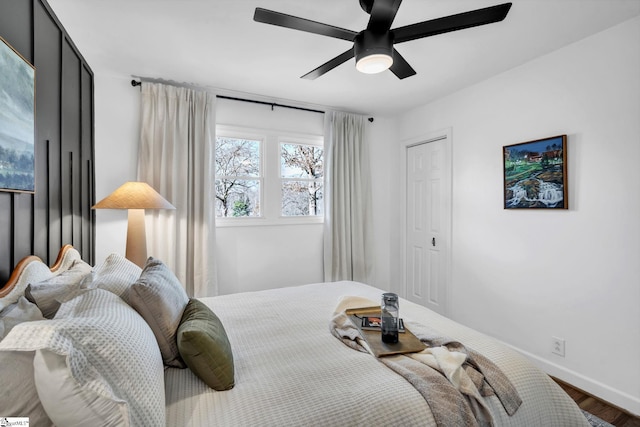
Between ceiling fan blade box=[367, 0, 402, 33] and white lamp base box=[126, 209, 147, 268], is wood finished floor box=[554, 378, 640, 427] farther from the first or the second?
white lamp base box=[126, 209, 147, 268]

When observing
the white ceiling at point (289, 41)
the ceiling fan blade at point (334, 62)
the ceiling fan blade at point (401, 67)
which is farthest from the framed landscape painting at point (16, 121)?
the ceiling fan blade at point (401, 67)

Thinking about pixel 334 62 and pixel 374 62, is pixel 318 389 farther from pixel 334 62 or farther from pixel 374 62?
pixel 334 62

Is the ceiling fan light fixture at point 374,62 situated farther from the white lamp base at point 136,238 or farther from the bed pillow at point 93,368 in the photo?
the white lamp base at point 136,238

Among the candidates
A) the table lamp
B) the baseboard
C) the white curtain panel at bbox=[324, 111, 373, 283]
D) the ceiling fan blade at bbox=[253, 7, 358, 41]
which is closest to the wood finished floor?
the baseboard

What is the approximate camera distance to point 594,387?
224cm

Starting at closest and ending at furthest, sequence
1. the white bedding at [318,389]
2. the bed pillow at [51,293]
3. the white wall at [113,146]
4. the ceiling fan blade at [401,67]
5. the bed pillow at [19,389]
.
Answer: the bed pillow at [19,389] < the white bedding at [318,389] < the bed pillow at [51,293] < the ceiling fan blade at [401,67] < the white wall at [113,146]

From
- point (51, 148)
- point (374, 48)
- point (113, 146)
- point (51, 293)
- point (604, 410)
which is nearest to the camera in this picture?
point (51, 293)

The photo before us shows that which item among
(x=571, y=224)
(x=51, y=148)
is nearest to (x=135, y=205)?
(x=51, y=148)

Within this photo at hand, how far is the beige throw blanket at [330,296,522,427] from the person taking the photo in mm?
1112

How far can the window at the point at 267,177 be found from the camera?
3449 millimetres

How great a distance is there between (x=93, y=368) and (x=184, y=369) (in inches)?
21.6

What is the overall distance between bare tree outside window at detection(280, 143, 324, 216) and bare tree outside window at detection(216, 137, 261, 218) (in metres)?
0.33

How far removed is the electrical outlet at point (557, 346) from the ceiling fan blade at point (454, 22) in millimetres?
2396

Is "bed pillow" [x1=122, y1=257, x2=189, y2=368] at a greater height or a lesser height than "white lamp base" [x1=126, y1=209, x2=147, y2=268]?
lesser
